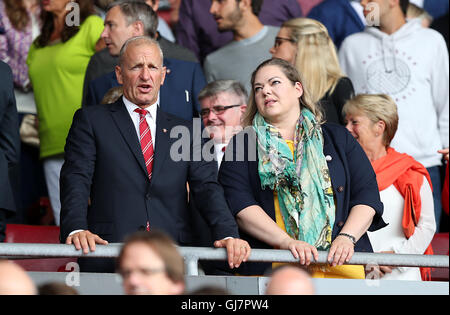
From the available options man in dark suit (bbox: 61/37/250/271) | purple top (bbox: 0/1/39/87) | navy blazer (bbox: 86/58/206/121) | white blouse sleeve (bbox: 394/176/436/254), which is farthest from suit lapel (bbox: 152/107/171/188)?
purple top (bbox: 0/1/39/87)

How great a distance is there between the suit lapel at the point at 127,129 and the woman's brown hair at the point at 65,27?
198 cm

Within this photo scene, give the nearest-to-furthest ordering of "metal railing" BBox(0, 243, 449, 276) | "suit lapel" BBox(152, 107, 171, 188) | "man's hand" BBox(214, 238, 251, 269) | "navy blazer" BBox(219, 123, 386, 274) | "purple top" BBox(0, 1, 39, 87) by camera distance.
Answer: "metal railing" BBox(0, 243, 449, 276) < "man's hand" BBox(214, 238, 251, 269) < "suit lapel" BBox(152, 107, 171, 188) < "navy blazer" BBox(219, 123, 386, 274) < "purple top" BBox(0, 1, 39, 87)

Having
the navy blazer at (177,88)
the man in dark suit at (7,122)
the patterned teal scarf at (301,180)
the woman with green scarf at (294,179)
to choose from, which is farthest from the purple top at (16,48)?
the patterned teal scarf at (301,180)

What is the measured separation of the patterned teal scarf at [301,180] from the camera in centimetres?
431

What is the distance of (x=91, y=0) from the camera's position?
6574mm

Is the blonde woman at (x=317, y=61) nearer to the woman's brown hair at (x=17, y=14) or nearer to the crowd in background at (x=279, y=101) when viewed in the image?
the crowd in background at (x=279, y=101)

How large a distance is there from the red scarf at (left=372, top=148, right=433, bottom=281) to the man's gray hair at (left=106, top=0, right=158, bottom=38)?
1594 mm

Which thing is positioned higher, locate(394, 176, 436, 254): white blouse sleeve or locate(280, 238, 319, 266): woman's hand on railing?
locate(394, 176, 436, 254): white blouse sleeve

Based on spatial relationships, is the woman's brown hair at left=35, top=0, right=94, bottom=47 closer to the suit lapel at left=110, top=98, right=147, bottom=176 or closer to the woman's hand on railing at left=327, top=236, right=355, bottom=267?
the suit lapel at left=110, top=98, right=147, bottom=176

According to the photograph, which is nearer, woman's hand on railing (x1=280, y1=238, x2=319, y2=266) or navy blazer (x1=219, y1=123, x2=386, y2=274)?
woman's hand on railing (x1=280, y1=238, x2=319, y2=266)

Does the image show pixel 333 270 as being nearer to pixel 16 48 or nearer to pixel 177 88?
pixel 177 88

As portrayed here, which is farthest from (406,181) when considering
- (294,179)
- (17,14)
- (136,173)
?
(17,14)

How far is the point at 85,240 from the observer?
12.4ft

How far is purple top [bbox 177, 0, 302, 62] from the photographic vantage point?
23.0 ft
